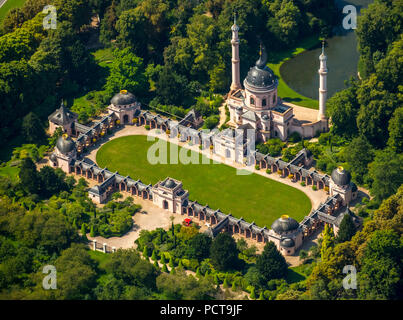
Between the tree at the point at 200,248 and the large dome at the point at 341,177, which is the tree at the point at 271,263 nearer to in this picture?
the tree at the point at 200,248

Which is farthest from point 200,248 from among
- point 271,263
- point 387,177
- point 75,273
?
point 387,177

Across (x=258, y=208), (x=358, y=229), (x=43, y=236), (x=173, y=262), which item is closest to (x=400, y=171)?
(x=358, y=229)

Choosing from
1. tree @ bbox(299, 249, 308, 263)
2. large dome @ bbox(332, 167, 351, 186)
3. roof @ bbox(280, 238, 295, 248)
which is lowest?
tree @ bbox(299, 249, 308, 263)

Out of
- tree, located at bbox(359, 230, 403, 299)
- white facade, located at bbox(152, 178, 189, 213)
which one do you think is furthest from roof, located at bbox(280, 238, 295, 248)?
white facade, located at bbox(152, 178, 189, 213)

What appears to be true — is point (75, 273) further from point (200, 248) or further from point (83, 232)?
point (200, 248)

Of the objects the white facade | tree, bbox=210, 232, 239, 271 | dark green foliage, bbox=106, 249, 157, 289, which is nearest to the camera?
dark green foliage, bbox=106, 249, 157, 289

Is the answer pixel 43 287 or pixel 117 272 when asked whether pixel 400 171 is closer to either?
pixel 117 272

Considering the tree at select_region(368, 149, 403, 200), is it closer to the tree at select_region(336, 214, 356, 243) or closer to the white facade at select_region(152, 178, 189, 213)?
the tree at select_region(336, 214, 356, 243)
